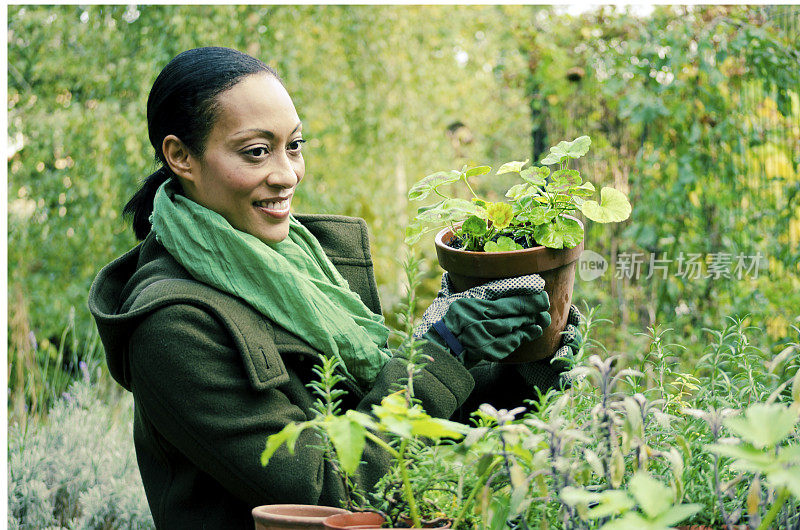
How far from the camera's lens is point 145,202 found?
1827mm

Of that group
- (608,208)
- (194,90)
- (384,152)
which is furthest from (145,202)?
(384,152)

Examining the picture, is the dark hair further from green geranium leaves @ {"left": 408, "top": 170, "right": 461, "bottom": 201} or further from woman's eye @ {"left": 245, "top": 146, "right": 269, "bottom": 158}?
green geranium leaves @ {"left": 408, "top": 170, "right": 461, "bottom": 201}

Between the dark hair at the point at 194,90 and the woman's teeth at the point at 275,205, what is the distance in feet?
0.53

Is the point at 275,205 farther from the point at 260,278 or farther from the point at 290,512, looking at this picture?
the point at 290,512

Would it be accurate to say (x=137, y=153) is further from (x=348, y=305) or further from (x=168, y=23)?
(x=348, y=305)

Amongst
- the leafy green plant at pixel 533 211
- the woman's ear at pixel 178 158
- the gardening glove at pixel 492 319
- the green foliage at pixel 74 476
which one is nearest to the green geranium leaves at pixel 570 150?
the leafy green plant at pixel 533 211

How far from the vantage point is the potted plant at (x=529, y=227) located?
1.44 meters

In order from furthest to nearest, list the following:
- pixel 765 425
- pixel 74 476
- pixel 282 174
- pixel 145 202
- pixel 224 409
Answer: pixel 74 476, pixel 145 202, pixel 282 174, pixel 224 409, pixel 765 425

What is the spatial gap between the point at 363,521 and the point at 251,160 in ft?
2.99

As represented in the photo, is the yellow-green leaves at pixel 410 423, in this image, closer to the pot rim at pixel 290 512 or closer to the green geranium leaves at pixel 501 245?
the pot rim at pixel 290 512

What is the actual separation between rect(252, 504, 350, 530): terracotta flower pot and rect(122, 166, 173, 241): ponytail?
1.10 m

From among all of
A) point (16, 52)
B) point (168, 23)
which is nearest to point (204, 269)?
point (168, 23)

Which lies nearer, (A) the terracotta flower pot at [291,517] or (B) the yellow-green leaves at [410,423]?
(B) the yellow-green leaves at [410,423]

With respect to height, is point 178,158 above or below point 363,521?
above
